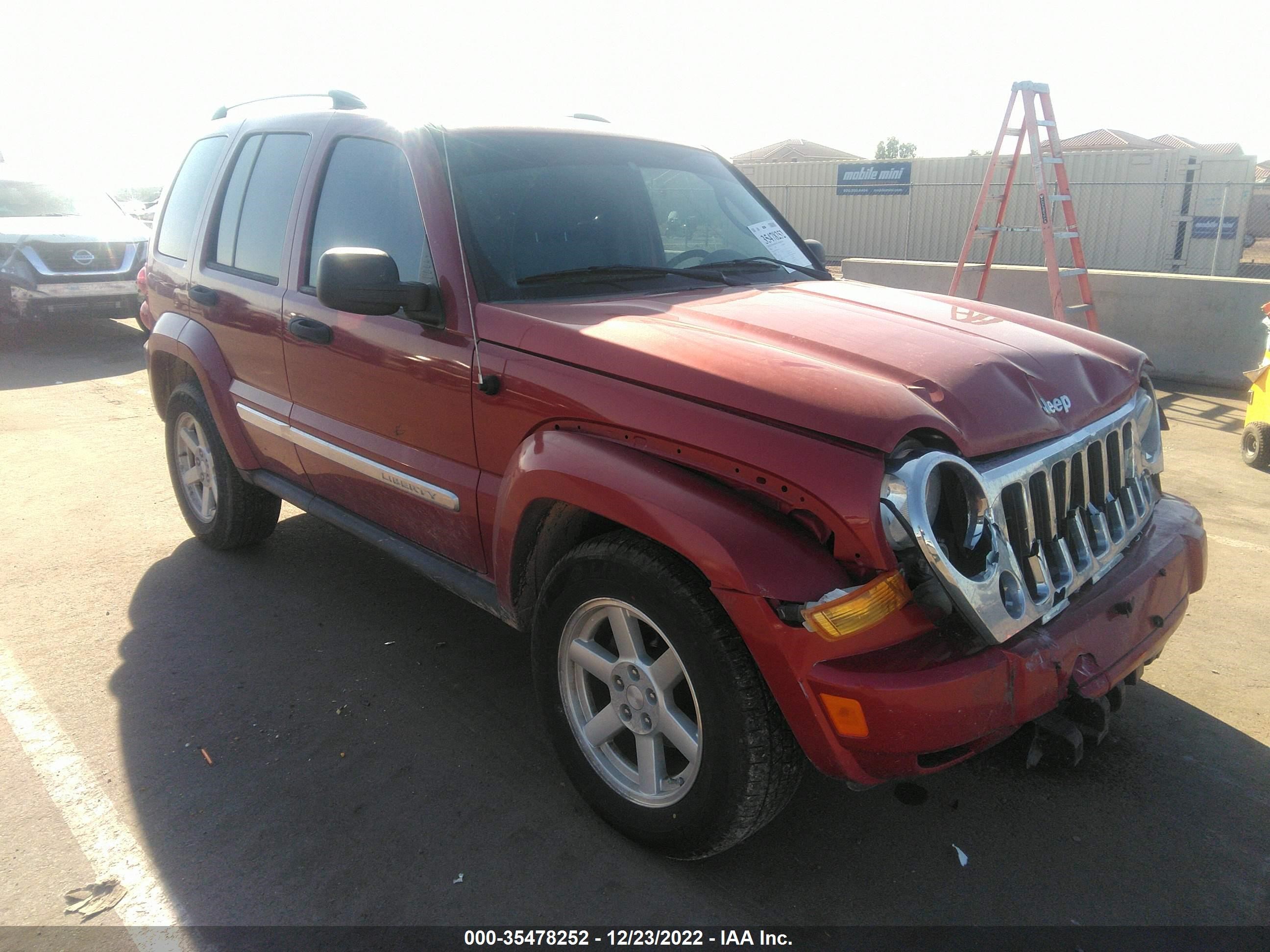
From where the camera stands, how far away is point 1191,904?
2494 millimetres

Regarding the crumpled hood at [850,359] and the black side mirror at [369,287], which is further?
the black side mirror at [369,287]

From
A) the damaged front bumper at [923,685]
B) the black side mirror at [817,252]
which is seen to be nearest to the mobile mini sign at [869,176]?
the black side mirror at [817,252]

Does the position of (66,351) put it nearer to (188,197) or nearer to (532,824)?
(188,197)

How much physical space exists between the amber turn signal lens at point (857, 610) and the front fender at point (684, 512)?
0.04m

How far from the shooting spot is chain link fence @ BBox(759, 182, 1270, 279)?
Answer: 1859 centimetres

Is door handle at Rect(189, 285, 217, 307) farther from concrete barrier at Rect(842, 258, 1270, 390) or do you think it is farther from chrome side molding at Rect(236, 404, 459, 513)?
concrete barrier at Rect(842, 258, 1270, 390)

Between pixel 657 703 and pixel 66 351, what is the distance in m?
11.2

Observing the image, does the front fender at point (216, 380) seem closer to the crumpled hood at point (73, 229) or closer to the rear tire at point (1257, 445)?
the rear tire at point (1257, 445)

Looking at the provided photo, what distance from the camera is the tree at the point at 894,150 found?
247 feet

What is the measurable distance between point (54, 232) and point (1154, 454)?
11981 millimetres

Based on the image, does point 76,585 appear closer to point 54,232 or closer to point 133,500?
point 133,500

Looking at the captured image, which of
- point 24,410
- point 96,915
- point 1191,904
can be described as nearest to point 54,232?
point 24,410

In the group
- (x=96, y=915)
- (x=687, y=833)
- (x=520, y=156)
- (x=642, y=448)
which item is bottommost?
(x=96, y=915)

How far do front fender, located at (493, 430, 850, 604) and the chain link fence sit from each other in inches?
640
